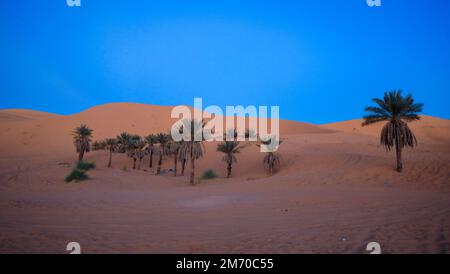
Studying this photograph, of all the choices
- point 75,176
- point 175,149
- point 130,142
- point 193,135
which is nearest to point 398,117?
point 193,135

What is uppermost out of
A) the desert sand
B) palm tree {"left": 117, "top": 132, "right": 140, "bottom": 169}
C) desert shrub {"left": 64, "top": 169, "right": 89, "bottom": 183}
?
palm tree {"left": 117, "top": 132, "right": 140, "bottom": 169}

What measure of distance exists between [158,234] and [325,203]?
8.93m

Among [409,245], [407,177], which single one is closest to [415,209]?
[409,245]

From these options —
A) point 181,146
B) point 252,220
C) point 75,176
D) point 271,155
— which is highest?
point 181,146

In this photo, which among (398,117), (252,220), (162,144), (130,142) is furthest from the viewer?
(130,142)

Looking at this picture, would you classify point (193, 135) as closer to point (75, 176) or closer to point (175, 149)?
point (175, 149)

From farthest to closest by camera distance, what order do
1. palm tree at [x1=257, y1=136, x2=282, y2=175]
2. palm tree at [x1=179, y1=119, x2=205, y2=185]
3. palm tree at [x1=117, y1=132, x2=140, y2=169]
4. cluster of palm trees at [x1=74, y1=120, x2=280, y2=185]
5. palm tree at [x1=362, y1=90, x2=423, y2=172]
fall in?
palm tree at [x1=117, y1=132, x2=140, y2=169] → palm tree at [x1=257, y1=136, x2=282, y2=175] → cluster of palm trees at [x1=74, y1=120, x2=280, y2=185] → palm tree at [x1=179, y1=119, x2=205, y2=185] → palm tree at [x1=362, y1=90, x2=423, y2=172]

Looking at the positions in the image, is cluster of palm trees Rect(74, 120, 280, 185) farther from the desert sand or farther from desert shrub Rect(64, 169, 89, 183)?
desert shrub Rect(64, 169, 89, 183)

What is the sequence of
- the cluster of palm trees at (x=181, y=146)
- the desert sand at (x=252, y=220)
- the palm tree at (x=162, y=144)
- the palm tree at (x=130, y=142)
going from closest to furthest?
1. the desert sand at (x=252, y=220)
2. the cluster of palm trees at (x=181, y=146)
3. the palm tree at (x=162, y=144)
4. the palm tree at (x=130, y=142)

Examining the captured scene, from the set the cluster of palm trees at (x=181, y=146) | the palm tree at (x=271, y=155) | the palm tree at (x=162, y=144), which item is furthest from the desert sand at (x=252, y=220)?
the palm tree at (x=162, y=144)

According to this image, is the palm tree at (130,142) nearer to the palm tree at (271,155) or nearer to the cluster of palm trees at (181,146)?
the cluster of palm trees at (181,146)

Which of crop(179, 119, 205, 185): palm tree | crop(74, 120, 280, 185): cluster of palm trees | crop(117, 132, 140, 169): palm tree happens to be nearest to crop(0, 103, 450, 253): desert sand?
crop(179, 119, 205, 185): palm tree
